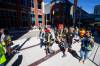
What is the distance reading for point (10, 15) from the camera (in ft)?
114

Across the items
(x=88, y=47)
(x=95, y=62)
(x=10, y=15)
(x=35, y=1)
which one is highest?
(x=35, y=1)

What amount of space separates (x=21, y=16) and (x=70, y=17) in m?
23.7

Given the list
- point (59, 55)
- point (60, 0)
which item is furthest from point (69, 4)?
point (59, 55)

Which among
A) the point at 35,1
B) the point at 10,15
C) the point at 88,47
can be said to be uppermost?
the point at 35,1

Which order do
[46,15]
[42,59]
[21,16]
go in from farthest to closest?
[46,15]
[21,16]
[42,59]

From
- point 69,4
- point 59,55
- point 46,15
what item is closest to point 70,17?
point 69,4

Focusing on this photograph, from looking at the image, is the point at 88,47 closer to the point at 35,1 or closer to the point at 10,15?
the point at 10,15

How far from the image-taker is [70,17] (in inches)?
2229

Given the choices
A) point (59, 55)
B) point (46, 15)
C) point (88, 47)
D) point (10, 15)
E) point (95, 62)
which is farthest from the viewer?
point (46, 15)

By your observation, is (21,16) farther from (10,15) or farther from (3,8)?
(3,8)

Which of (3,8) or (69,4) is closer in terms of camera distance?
(3,8)

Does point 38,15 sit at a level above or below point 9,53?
above

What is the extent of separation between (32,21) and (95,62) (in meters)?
36.2

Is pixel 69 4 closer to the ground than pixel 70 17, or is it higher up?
higher up
